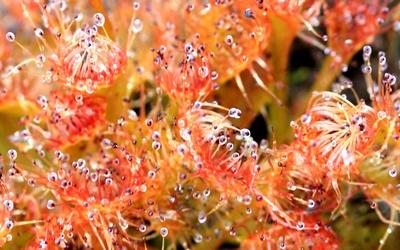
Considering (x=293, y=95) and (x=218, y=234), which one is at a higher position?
(x=293, y=95)

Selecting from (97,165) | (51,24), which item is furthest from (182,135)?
(51,24)

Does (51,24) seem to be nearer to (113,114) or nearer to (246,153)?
(113,114)

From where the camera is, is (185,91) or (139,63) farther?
(139,63)

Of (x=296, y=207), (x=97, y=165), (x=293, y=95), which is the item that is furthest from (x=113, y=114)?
(x=293, y=95)

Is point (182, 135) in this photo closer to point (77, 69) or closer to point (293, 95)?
point (77, 69)

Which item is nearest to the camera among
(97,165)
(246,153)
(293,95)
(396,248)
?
(246,153)

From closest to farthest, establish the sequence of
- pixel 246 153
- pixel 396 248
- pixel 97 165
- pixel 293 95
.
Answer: pixel 246 153 → pixel 97 165 → pixel 396 248 → pixel 293 95

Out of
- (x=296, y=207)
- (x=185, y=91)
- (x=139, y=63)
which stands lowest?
(x=296, y=207)
